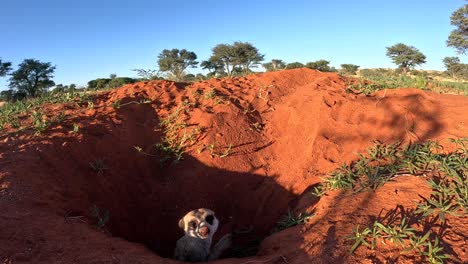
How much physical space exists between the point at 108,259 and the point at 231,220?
174 centimetres

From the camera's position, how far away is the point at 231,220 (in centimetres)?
359

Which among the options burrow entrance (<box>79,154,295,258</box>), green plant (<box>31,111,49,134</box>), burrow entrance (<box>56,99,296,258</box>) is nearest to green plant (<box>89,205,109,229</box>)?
burrow entrance (<box>56,99,296,258</box>)

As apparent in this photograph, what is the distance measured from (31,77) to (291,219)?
74.0ft

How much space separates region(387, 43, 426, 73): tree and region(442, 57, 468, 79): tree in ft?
16.7

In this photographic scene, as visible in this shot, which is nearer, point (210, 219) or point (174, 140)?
point (210, 219)

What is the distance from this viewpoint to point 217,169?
3.78 metres

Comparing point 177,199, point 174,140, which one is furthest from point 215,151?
point 177,199

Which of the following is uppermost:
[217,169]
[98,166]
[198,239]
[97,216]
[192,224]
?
[98,166]

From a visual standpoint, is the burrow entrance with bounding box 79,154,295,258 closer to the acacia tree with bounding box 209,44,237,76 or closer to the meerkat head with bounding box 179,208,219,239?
the meerkat head with bounding box 179,208,219,239

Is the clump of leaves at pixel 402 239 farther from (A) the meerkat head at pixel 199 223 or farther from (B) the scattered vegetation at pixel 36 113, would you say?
(B) the scattered vegetation at pixel 36 113

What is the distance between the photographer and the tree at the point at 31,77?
1984cm

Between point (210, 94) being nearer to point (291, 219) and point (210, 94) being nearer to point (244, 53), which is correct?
point (291, 219)

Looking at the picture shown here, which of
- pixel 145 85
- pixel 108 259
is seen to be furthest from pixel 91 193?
pixel 145 85

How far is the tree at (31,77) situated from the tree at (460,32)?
2418cm
